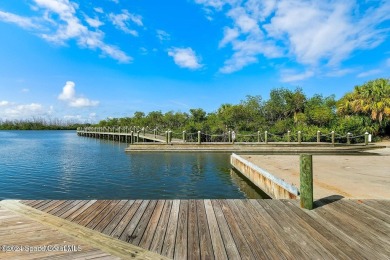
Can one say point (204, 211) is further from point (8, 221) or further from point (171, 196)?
point (171, 196)

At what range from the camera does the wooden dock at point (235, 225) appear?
3.45m

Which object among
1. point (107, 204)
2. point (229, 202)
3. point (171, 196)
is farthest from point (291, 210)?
point (171, 196)

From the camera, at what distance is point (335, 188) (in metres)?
6.89

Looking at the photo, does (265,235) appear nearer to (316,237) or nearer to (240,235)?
(240,235)

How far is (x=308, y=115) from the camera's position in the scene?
3212 centimetres

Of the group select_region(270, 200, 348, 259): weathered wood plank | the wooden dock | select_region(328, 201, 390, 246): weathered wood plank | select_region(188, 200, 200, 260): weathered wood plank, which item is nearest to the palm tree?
the wooden dock

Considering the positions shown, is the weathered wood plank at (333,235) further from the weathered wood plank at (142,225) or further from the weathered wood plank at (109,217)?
the weathered wood plank at (109,217)

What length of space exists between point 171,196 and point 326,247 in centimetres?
654

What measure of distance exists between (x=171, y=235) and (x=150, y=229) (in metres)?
0.42

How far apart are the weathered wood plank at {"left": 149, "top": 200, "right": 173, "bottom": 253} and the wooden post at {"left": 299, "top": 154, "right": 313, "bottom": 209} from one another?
2765 mm

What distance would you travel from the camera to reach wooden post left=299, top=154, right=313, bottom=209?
5.12m

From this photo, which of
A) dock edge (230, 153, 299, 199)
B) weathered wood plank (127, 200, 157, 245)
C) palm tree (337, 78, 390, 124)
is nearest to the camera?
weathered wood plank (127, 200, 157, 245)

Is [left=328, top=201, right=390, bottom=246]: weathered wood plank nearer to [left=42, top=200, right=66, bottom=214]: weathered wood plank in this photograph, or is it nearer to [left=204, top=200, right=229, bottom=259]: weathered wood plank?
[left=204, top=200, right=229, bottom=259]: weathered wood plank

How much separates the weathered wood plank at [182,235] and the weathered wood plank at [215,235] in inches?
15.9
